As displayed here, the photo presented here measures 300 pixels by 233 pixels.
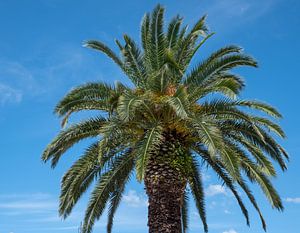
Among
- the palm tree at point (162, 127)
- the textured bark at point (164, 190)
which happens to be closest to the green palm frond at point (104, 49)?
the palm tree at point (162, 127)

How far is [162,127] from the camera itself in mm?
18672

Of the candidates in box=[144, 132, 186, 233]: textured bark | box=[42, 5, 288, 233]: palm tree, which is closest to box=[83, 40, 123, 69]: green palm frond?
box=[42, 5, 288, 233]: palm tree

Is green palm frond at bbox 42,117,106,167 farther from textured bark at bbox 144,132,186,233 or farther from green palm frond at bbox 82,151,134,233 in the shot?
textured bark at bbox 144,132,186,233

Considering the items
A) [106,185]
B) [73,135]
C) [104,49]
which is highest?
[104,49]

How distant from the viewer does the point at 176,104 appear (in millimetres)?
16672

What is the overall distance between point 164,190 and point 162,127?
7.23ft

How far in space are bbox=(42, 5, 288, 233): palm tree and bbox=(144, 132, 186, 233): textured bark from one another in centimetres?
3

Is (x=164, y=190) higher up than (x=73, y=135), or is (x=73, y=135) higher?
(x=73, y=135)

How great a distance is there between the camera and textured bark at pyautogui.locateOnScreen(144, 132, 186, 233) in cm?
1839

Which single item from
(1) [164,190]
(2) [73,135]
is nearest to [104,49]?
(2) [73,135]

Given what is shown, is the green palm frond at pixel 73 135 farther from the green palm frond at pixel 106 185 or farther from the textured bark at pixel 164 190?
the textured bark at pixel 164 190

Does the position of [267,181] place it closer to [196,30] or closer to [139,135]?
[139,135]

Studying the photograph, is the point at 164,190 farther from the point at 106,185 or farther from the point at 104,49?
the point at 104,49

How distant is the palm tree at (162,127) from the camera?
705 inches
